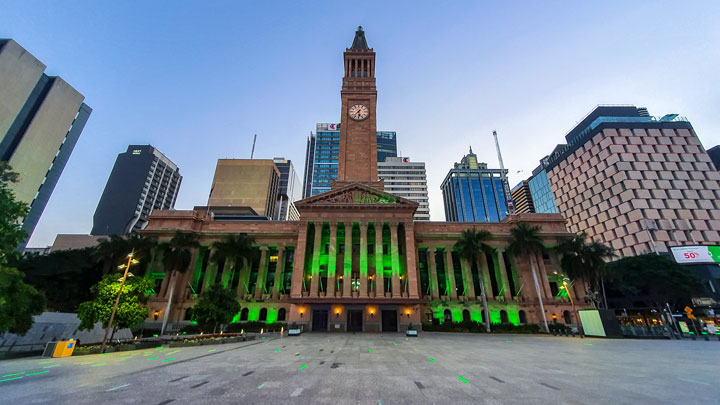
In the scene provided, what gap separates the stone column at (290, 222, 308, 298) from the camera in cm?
4572

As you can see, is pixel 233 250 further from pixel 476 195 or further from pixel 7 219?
pixel 476 195

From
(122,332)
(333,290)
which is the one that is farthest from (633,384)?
(122,332)

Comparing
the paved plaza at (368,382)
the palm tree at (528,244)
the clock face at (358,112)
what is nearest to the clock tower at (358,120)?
the clock face at (358,112)

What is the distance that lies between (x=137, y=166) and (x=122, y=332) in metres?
144

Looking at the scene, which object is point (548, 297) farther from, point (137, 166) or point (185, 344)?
point (137, 166)

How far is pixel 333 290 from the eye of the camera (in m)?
46.0

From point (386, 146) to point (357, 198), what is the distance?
382 ft

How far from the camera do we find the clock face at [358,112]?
218 feet

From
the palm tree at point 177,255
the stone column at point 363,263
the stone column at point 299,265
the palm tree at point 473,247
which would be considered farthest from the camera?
the palm tree at point 473,247

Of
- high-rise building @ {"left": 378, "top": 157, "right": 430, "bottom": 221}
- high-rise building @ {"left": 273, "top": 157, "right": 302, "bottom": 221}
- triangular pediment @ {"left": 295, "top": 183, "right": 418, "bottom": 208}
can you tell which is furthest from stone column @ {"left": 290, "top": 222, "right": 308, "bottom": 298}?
high-rise building @ {"left": 273, "top": 157, "right": 302, "bottom": 221}

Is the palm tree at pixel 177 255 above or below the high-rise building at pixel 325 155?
below

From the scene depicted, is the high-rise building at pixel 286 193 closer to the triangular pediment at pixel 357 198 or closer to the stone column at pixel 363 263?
the triangular pediment at pixel 357 198

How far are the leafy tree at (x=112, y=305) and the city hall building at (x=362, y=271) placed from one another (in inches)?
881

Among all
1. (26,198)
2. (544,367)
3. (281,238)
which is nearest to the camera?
(544,367)
